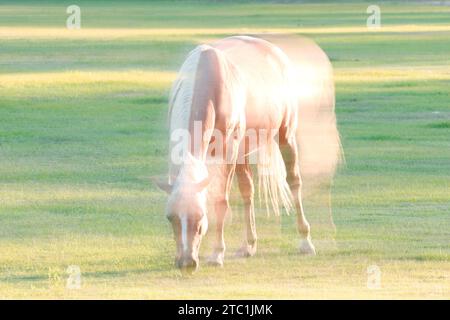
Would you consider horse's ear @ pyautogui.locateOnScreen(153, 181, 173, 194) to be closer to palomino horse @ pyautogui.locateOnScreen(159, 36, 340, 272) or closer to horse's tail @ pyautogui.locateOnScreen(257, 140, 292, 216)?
palomino horse @ pyautogui.locateOnScreen(159, 36, 340, 272)

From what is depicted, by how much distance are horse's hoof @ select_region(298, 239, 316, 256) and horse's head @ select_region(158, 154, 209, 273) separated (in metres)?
1.77

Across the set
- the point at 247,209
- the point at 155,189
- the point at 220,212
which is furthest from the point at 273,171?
the point at 155,189

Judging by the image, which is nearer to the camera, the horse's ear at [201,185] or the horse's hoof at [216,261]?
the horse's ear at [201,185]

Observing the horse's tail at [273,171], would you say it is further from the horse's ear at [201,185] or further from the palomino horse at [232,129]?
the horse's ear at [201,185]

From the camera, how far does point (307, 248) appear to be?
10.8 meters

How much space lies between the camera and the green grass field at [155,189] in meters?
9.53

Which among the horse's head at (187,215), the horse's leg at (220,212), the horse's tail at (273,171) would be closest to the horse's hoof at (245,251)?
the horse's leg at (220,212)

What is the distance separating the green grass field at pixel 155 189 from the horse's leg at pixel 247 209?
0.17 meters

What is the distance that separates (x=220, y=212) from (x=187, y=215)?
1400 mm

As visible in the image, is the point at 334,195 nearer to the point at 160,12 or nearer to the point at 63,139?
the point at 63,139

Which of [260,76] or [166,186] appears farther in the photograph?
[260,76]

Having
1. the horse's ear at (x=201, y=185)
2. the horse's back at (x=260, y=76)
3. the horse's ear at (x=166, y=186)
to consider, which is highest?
the horse's back at (x=260, y=76)

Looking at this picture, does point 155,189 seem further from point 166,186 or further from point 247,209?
point 166,186
